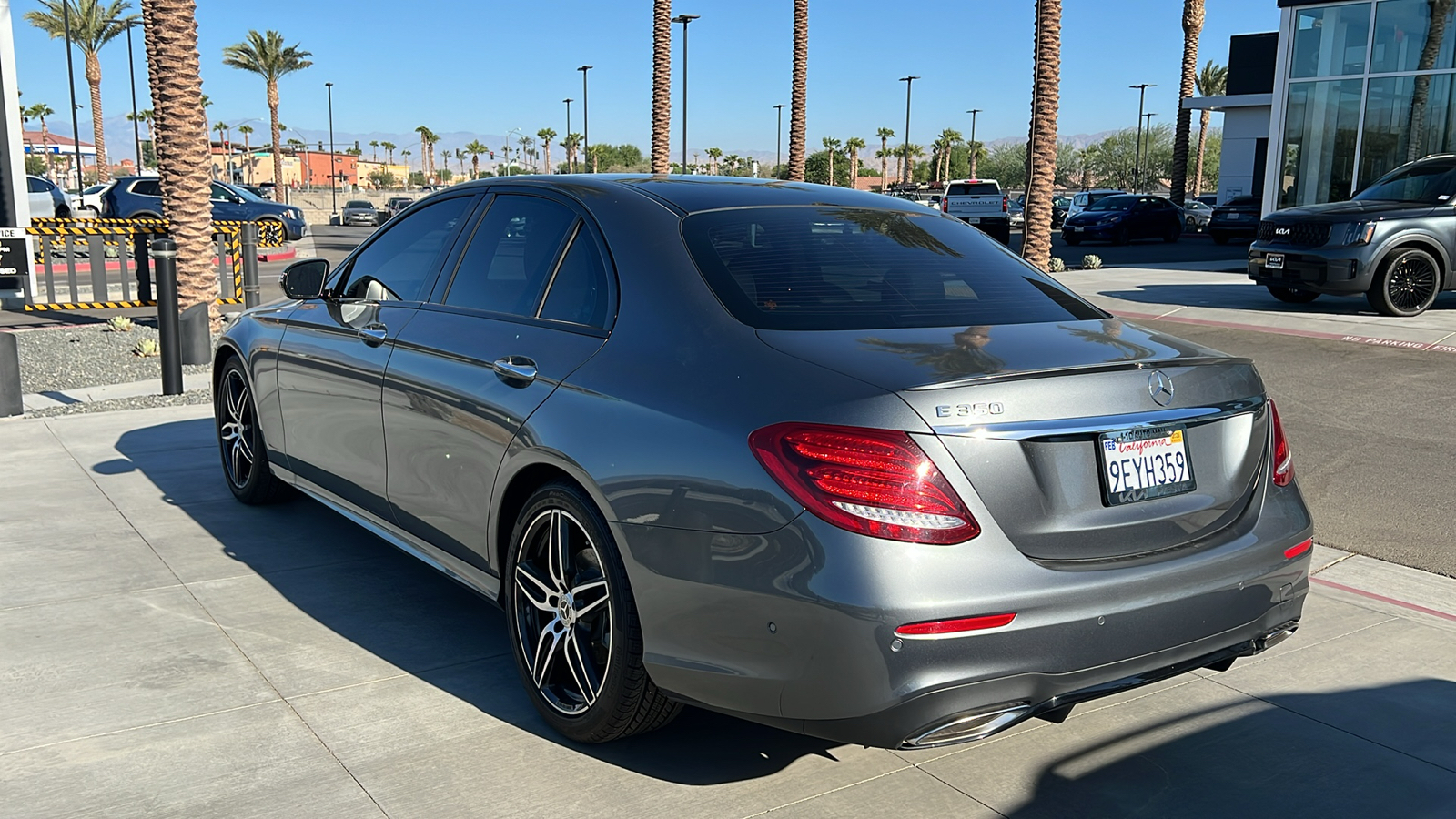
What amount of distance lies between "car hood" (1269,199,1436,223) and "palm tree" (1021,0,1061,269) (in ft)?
20.6

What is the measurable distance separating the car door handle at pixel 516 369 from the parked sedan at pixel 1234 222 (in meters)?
34.0

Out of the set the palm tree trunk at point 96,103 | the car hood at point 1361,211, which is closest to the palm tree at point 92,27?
the palm tree trunk at point 96,103

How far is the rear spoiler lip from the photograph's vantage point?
9.08 ft

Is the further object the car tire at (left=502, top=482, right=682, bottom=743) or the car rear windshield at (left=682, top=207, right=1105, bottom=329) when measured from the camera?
the car rear windshield at (left=682, top=207, right=1105, bottom=329)

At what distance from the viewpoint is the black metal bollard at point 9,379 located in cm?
815

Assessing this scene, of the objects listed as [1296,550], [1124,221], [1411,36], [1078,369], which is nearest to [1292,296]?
[1411,36]

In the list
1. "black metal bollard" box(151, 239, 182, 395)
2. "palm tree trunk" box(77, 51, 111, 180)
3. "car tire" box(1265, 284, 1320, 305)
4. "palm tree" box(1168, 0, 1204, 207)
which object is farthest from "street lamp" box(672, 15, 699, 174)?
"black metal bollard" box(151, 239, 182, 395)

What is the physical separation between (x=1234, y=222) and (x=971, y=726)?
34.8m

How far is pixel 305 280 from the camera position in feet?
17.0

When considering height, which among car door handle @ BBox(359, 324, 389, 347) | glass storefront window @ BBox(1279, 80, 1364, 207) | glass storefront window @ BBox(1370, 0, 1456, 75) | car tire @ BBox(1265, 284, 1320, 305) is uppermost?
glass storefront window @ BBox(1370, 0, 1456, 75)

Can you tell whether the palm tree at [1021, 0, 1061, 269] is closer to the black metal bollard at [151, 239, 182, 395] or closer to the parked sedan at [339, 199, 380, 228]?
the black metal bollard at [151, 239, 182, 395]

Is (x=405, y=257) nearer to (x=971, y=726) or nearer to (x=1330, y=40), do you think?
(x=971, y=726)

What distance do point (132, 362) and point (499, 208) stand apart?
8547mm

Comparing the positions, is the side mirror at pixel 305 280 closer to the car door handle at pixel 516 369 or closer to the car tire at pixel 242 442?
the car tire at pixel 242 442
